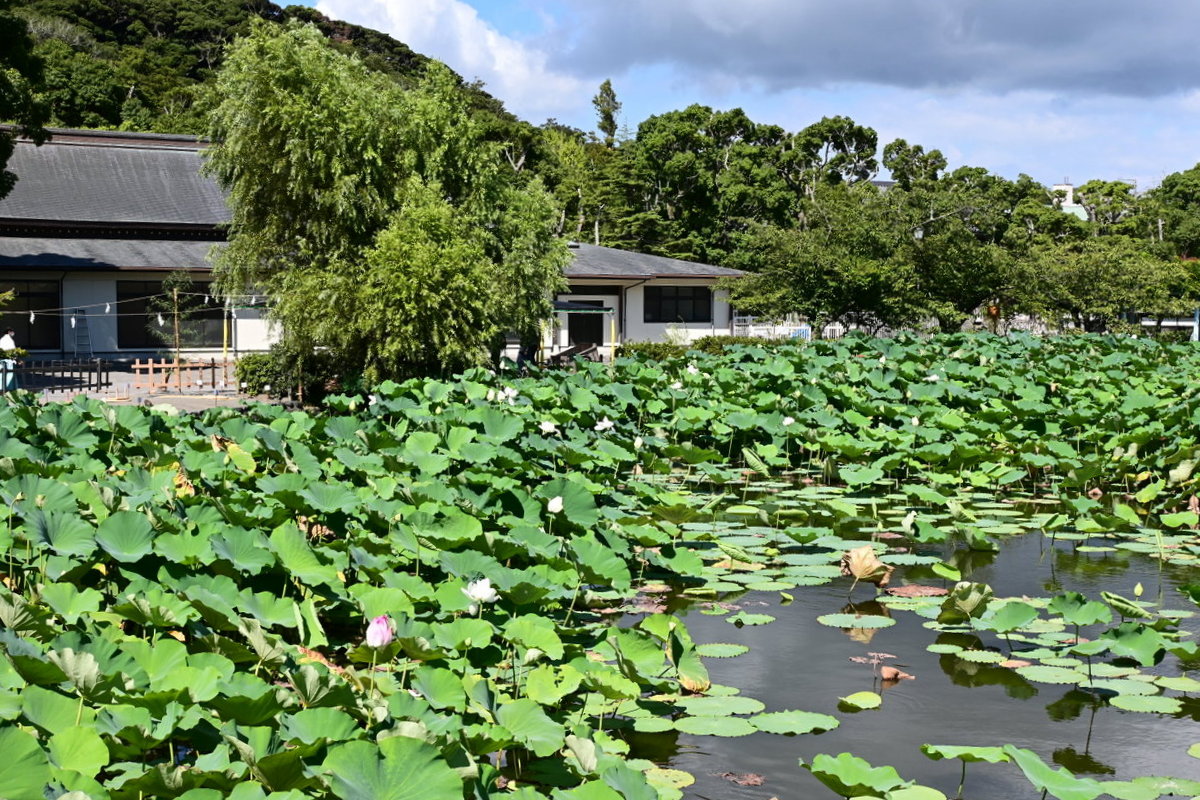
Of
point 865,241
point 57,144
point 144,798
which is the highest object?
point 57,144

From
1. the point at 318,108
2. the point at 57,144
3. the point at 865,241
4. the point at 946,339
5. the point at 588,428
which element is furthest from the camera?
the point at 57,144

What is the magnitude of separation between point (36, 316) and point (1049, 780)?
1073 inches

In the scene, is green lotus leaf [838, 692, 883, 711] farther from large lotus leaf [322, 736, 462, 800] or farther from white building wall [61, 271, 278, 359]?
white building wall [61, 271, 278, 359]

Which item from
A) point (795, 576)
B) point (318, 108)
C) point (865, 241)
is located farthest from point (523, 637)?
point (865, 241)

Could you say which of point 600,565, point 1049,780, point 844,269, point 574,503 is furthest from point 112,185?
point 1049,780

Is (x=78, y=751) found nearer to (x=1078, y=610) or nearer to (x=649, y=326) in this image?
(x=1078, y=610)

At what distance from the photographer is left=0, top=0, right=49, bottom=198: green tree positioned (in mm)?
20641

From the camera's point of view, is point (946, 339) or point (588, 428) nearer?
point (588, 428)

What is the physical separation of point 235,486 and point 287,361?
39.2 ft

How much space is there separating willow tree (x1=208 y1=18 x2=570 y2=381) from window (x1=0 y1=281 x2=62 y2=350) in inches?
451

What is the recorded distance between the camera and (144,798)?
268 centimetres

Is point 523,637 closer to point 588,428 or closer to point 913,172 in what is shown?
point 588,428

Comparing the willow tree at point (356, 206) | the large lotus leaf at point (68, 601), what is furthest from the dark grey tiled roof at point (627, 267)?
the large lotus leaf at point (68, 601)

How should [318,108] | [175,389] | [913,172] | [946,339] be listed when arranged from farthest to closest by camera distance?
[913,172] < [175,389] < [946,339] < [318,108]
